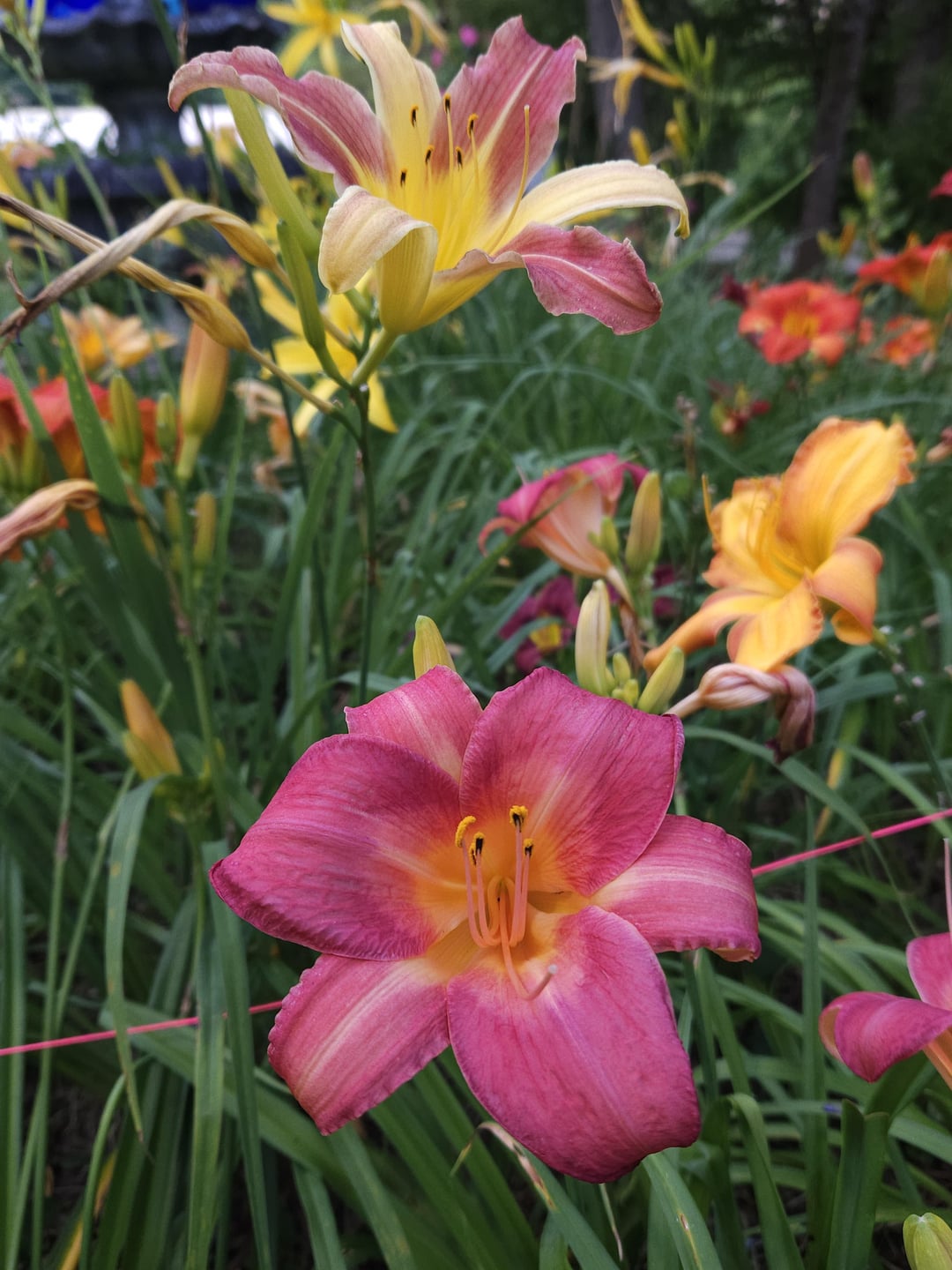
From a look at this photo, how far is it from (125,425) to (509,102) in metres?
0.60

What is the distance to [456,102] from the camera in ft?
2.52

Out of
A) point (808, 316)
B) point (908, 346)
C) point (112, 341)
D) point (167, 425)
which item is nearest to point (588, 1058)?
point (167, 425)

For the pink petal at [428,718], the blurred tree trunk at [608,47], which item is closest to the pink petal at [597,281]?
the pink petal at [428,718]

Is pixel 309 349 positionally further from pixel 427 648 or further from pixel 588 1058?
pixel 588 1058

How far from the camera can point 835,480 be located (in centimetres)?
89

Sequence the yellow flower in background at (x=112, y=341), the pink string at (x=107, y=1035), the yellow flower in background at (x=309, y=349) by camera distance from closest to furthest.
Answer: the pink string at (x=107, y=1035) < the yellow flower in background at (x=309, y=349) < the yellow flower in background at (x=112, y=341)

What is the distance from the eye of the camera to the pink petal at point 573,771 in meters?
0.54

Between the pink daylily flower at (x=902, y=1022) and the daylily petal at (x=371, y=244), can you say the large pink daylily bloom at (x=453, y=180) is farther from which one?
the pink daylily flower at (x=902, y=1022)

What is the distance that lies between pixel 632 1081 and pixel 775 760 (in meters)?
0.40

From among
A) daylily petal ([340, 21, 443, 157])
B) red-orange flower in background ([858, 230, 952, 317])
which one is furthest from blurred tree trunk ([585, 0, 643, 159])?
daylily petal ([340, 21, 443, 157])

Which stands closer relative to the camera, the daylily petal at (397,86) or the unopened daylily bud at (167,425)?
the daylily petal at (397,86)

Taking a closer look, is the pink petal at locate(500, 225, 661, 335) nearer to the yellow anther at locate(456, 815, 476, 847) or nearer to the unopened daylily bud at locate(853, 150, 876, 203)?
the yellow anther at locate(456, 815, 476, 847)

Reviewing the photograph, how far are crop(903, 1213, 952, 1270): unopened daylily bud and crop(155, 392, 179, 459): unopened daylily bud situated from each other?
3.59 ft

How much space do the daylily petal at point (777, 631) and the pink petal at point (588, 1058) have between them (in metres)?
0.39
